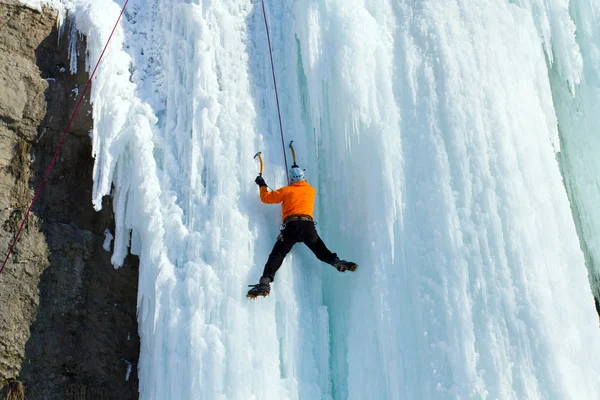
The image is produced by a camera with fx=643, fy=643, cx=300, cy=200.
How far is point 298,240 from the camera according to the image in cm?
551

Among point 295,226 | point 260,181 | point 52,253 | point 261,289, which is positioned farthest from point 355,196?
point 52,253

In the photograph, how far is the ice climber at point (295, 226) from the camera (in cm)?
541

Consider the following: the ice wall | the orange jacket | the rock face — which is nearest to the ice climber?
the orange jacket

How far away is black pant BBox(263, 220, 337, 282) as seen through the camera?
546cm

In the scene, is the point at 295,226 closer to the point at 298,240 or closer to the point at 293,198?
the point at 298,240

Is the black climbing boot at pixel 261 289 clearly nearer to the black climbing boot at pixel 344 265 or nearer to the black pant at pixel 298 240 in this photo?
the black pant at pixel 298 240

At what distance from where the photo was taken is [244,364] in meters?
5.14

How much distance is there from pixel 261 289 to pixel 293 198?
85 centimetres

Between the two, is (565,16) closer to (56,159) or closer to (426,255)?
(426,255)

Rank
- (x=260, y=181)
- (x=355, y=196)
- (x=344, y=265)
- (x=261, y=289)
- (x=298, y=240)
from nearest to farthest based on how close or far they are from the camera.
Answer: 1. (x=261, y=289)
2. (x=344, y=265)
3. (x=298, y=240)
4. (x=260, y=181)
5. (x=355, y=196)

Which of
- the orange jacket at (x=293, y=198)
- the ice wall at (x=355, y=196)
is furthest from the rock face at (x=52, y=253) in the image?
the orange jacket at (x=293, y=198)

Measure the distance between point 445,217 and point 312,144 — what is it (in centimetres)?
148

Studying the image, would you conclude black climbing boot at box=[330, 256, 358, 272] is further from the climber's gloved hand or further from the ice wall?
the climber's gloved hand

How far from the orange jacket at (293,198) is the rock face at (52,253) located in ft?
4.80
